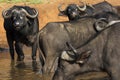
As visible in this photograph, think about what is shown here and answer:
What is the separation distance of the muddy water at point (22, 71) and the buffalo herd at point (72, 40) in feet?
1.07

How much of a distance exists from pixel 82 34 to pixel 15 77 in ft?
6.81

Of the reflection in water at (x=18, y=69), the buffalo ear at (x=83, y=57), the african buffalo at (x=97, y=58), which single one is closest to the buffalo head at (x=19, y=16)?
the reflection in water at (x=18, y=69)

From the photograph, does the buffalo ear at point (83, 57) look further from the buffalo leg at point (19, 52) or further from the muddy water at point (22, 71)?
the buffalo leg at point (19, 52)

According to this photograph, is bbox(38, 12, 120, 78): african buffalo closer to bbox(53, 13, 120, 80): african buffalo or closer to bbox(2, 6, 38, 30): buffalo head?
bbox(53, 13, 120, 80): african buffalo

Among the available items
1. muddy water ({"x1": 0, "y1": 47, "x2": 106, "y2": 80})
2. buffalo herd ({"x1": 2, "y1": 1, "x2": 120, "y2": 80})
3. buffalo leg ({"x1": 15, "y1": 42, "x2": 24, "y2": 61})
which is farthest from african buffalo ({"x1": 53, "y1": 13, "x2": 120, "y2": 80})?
buffalo leg ({"x1": 15, "y1": 42, "x2": 24, "y2": 61})

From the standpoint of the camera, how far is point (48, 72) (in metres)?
11.2

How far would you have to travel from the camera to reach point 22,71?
41.4ft

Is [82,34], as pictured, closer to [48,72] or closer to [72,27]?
[72,27]

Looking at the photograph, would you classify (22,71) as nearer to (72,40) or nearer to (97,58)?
(72,40)

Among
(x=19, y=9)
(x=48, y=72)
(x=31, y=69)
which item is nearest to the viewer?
(x=48, y=72)

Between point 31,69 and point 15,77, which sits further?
point 31,69

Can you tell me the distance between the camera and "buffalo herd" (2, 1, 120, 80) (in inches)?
344

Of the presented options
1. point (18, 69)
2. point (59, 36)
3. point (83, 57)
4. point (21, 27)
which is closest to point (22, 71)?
point (18, 69)

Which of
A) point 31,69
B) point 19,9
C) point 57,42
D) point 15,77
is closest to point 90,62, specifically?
point 57,42
